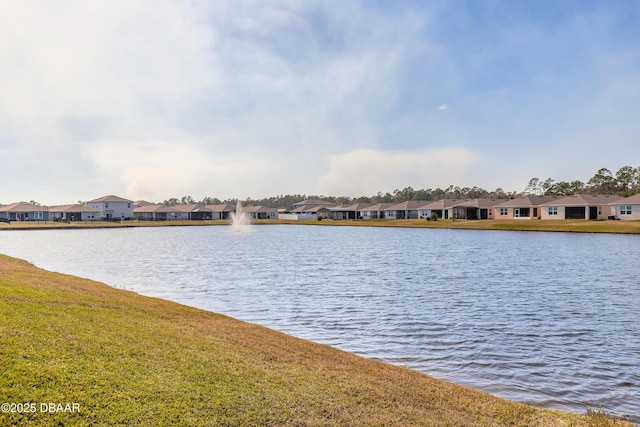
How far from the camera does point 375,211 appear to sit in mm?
127250

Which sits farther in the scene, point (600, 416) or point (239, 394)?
point (600, 416)

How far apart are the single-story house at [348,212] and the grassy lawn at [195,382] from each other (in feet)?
400

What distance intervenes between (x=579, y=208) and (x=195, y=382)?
89.8m

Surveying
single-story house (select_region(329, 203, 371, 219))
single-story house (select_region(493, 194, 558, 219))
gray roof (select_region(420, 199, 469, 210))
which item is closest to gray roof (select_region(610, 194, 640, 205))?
single-story house (select_region(493, 194, 558, 219))

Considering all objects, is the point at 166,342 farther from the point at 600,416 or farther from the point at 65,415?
the point at 600,416

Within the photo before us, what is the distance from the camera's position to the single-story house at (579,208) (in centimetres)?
8125

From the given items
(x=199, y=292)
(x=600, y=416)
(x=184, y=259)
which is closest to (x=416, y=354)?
(x=600, y=416)

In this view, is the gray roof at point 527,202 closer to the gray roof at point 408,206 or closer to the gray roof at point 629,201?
the gray roof at point 629,201

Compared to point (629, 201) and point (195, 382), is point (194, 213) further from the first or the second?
point (195, 382)

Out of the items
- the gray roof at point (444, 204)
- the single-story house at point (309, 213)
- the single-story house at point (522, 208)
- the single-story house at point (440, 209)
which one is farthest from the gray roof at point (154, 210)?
the single-story house at point (522, 208)

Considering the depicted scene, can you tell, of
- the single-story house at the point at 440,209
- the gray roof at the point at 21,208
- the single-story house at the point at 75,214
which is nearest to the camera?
the single-story house at the point at 440,209

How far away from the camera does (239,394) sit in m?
7.21

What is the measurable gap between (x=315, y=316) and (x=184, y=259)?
21.7 meters

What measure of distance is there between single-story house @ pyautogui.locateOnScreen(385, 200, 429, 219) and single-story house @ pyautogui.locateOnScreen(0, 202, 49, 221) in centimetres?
8523
